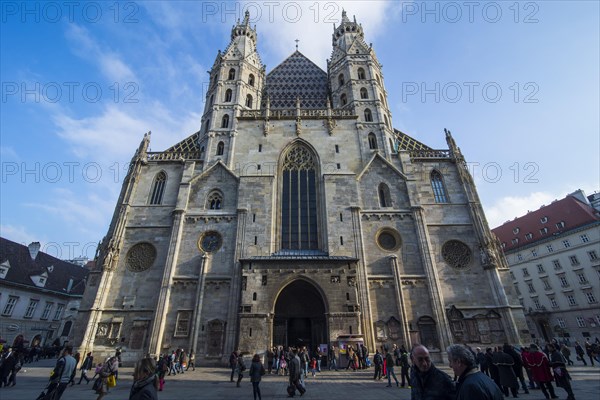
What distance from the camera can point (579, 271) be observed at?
3078 cm

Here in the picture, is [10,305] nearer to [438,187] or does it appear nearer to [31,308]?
[31,308]

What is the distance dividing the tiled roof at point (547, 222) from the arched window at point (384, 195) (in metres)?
23.7

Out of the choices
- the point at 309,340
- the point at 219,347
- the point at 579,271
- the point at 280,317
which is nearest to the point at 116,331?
the point at 219,347

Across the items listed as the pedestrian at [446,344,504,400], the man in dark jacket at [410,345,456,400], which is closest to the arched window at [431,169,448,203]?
the man in dark jacket at [410,345,456,400]

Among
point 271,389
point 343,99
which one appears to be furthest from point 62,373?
point 343,99

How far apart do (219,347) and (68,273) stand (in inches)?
1211

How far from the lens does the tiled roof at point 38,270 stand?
2864cm

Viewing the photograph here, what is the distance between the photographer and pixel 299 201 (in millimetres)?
23344

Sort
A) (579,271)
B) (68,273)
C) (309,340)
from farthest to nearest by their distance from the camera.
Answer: (68,273) < (579,271) < (309,340)

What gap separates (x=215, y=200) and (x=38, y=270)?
76.8 feet

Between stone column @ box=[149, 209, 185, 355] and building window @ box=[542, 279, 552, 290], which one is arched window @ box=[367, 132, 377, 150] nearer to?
stone column @ box=[149, 209, 185, 355]

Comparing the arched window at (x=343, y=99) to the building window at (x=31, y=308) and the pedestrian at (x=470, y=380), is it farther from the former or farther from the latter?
the building window at (x=31, y=308)

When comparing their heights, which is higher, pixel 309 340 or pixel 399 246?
pixel 399 246

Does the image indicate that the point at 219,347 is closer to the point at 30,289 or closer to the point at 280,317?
the point at 280,317
